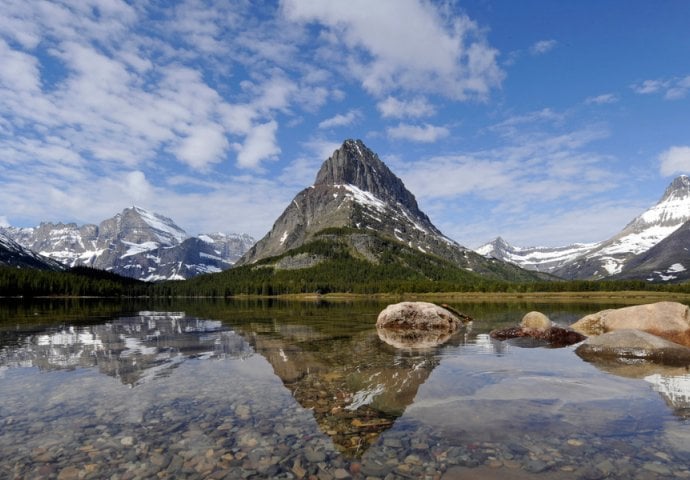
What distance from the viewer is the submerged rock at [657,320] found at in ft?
97.8

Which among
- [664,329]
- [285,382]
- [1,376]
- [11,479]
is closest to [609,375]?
[285,382]

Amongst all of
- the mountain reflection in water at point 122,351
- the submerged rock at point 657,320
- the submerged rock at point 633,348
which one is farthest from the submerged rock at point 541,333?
the mountain reflection in water at point 122,351

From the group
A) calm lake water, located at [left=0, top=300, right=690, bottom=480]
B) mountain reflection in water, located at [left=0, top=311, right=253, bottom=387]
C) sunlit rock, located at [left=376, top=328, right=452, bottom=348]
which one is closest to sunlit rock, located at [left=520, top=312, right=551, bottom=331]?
sunlit rock, located at [left=376, top=328, right=452, bottom=348]

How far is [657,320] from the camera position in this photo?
3141 cm

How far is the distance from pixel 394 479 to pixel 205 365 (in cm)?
1546

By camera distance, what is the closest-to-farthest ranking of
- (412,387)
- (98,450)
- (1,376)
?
(98,450) < (412,387) < (1,376)

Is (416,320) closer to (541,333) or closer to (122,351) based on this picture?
(541,333)

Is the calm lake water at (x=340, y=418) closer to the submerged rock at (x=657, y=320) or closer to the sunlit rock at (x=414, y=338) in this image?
the sunlit rock at (x=414, y=338)

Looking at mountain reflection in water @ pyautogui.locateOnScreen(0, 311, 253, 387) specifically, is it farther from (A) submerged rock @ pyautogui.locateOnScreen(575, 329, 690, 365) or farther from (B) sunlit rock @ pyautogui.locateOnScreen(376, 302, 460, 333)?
(A) submerged rock @ pyautogui.locateOnScreen(575, 329, 690, 365)

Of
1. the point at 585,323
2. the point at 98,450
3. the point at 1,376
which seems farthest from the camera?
the point at 585,323

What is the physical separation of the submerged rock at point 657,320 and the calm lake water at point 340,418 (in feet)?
40.9

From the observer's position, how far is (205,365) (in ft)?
70.6

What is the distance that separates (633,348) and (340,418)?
22.1 meters

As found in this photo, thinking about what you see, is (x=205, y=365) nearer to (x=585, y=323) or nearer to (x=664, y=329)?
(x=664, y=329)
